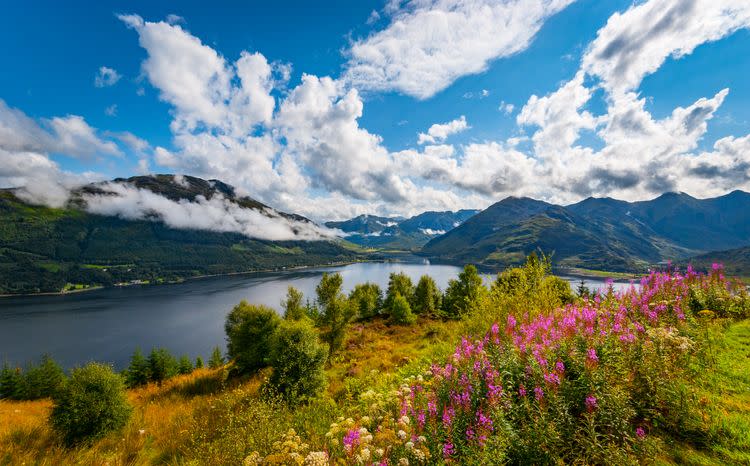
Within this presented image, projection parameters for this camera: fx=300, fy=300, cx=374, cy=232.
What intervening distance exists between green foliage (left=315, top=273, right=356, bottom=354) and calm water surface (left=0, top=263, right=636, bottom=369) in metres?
70.8

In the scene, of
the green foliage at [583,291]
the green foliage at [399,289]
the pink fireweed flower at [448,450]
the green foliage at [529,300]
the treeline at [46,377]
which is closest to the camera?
the pink fireweed flower at [448,450]

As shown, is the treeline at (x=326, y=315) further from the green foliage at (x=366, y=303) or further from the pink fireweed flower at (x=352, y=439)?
the pink fireweed flower at (x=352, y=439)

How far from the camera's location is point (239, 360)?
1182 inches

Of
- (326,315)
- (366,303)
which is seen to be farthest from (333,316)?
(366,303)

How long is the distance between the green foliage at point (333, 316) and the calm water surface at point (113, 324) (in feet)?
232

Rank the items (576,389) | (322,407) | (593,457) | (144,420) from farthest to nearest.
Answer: (144,420), (322,407), (576,389), (593,457)

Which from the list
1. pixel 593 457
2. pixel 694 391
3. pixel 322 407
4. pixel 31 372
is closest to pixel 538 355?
pixel 593 457

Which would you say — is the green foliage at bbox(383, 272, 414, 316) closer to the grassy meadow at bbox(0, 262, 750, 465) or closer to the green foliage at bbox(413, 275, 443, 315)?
the green foliage at bbox(413, 275, 443, 315)

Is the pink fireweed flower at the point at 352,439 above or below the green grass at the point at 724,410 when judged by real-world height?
below

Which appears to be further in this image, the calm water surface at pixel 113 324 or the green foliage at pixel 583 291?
the calm water surface at pixel 113 324

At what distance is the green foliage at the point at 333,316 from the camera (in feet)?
103

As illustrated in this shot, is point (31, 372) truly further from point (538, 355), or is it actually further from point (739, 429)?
point (739, 429)

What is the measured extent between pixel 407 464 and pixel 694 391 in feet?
20.5

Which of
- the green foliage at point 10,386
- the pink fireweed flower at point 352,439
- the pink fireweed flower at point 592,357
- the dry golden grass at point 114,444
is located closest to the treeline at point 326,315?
the dry golden grass at point 114,444
